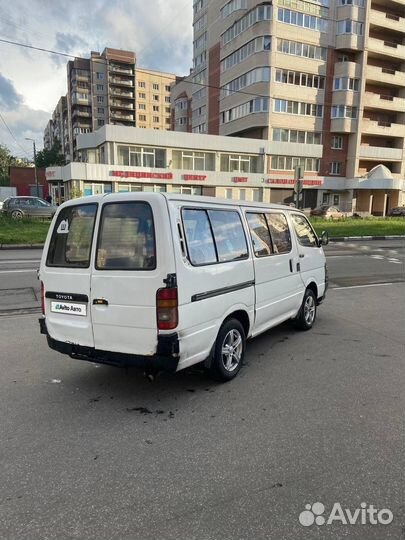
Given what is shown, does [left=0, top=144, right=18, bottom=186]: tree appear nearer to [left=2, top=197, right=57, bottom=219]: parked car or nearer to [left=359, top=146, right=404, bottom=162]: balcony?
[left=2, top=197, right=57, bottom=219]: parked car

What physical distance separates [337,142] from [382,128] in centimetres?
604

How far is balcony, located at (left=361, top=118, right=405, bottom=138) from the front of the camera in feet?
151

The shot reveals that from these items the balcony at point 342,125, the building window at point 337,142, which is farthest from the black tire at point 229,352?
the building window at point 337,142

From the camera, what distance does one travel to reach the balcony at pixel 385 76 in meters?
44.8

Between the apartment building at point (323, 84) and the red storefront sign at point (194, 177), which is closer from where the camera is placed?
the red storefront sign at point (194, 177)

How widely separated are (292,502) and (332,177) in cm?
4731

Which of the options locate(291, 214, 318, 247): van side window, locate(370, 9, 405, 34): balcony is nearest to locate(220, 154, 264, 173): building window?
locate(370, 9, 405, 34): balcony

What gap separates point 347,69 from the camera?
4331 cm

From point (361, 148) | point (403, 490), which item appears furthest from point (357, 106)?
point (403, 490)

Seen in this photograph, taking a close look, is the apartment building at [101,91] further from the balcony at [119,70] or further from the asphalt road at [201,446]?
the asphalt road at [201,446]

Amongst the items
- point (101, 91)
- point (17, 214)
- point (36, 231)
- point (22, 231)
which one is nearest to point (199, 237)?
point (36, 231)

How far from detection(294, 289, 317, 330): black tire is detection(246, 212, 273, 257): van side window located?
1359mm

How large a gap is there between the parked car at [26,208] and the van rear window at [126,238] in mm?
24468

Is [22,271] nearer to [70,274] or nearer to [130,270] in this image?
[70,274]
